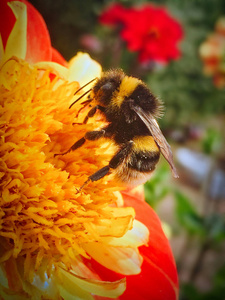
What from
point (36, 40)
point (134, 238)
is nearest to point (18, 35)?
point (36, 40)

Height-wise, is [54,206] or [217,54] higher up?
[54,206]

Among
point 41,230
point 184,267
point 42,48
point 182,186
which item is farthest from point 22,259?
point 182,186

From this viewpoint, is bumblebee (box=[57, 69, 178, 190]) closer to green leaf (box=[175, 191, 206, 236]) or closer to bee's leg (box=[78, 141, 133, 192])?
bee's leg (box=[78, 141, 133, 192])

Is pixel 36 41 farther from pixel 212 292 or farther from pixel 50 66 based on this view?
pixel 212 292

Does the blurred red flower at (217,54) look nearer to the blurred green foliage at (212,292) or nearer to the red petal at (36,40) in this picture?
the blurred green foliage at (212,292)

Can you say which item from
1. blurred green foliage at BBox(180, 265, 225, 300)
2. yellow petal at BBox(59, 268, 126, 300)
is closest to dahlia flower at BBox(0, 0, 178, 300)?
yellow petal at BBox(59, 268, 126, 300)

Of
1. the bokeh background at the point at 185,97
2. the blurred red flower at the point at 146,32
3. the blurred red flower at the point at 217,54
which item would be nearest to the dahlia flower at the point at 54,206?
the bokeh background at the point at 185,97

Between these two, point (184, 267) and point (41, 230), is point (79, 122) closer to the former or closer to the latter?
point (41, 230)

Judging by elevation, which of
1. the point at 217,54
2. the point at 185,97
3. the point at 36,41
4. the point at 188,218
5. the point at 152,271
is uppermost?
the point at 36,41
